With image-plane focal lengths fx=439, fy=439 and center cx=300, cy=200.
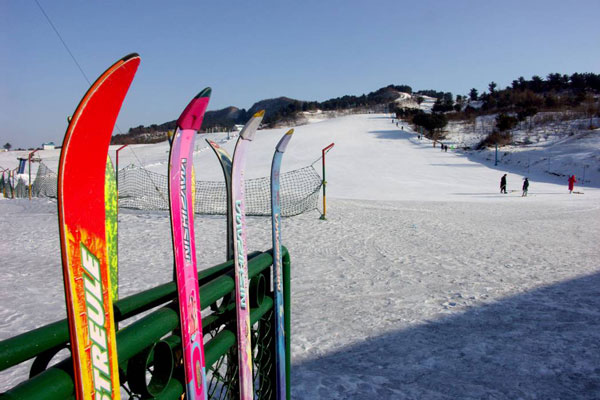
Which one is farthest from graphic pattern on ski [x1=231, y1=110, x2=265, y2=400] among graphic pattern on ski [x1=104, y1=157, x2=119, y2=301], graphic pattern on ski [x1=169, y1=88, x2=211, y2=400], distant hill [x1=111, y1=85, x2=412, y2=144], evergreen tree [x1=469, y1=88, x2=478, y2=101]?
evergreen tree [x1=469, y1=88, x2=478, y2=101]

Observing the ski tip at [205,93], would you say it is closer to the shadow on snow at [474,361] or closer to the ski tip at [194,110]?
the ski tip at [194,110]

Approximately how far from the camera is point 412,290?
645 cm

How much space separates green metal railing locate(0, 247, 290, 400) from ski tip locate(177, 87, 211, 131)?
0.65 meters

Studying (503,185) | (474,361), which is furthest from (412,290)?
(503,185)

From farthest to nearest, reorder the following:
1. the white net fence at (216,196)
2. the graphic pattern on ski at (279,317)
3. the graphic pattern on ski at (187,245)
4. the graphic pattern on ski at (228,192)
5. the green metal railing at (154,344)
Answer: the white net fence at (216,196)
the graphic pattern on ski at (279,317)
the graphic pattern on ski at (228,192)
the graphic pattern on ski at (187,245)
the green metal railing at (154,344)

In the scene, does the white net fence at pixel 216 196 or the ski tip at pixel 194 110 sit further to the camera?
the white net fence at pixel 216 196

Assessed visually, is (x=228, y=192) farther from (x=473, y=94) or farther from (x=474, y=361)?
(x=473, y=94)

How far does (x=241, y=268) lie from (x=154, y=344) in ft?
2.34

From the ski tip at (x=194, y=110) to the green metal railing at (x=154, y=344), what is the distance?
2.14 ft

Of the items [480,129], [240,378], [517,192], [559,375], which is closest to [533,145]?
[480,129]

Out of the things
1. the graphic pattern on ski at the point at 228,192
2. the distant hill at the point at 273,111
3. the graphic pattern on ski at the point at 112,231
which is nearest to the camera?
the graphic pattern on ski at the point at 112,231

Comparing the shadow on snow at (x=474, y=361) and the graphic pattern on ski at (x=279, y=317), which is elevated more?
the graphic pattern on ski at (x=279, y=317)

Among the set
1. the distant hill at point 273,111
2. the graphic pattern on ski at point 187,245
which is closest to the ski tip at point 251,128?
→ the graphic pattern on ski at point 187,245

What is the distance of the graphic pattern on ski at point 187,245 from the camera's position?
1589 millimetres
